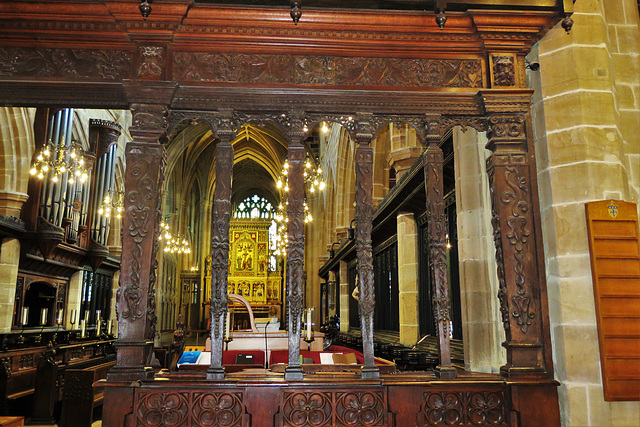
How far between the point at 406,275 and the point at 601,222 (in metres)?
4.51

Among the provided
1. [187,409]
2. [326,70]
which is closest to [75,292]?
[187,409]

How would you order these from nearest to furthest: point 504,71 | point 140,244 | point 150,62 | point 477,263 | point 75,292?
1. point 140,244
2. point 150,62
3. point 504,71
4. point 477,263
5. point 75,292

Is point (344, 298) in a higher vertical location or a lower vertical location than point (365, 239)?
lower

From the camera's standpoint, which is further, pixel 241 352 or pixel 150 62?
pixel 241 352

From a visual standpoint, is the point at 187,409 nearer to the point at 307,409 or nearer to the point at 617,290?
the point at 307,409

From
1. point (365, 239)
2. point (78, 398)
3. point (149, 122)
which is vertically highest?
point (149, 122)

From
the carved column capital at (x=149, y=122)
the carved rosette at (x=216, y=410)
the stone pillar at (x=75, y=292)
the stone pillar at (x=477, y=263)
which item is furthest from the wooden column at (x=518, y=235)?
the stone pillar at (x=75, y=292)

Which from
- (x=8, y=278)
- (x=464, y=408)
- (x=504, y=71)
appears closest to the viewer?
(x=464, y=408)

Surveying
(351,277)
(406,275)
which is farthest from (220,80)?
(351,277)

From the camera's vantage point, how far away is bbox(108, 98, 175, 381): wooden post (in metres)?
4.27

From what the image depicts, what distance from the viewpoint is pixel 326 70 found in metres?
4.88

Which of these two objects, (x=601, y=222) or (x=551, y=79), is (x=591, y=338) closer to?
(x=601, y=222)

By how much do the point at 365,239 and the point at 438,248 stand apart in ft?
2.32

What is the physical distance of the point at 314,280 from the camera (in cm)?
2361
